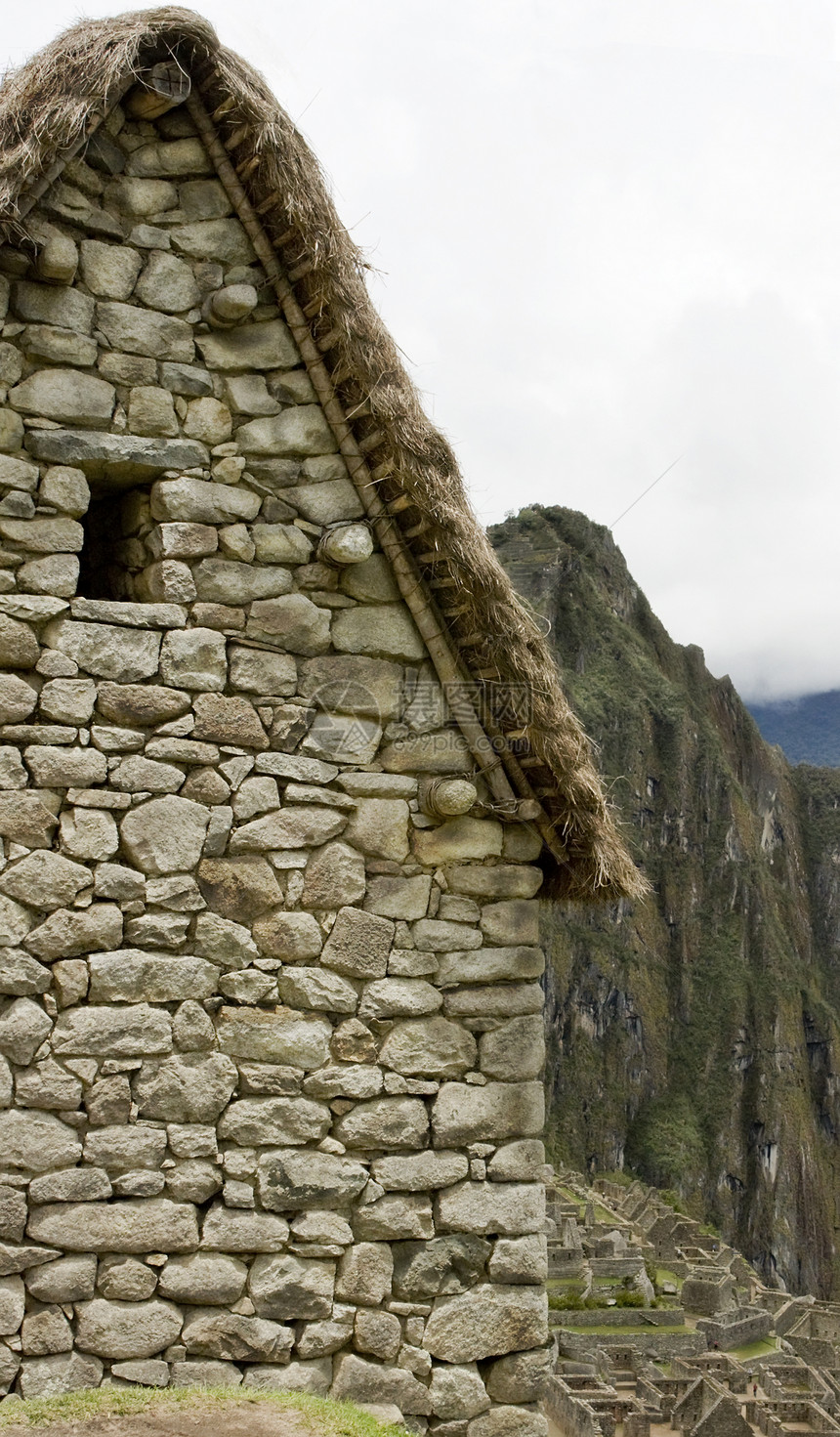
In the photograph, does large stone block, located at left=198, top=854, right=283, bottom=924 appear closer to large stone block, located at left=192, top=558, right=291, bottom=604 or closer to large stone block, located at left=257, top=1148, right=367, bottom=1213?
large stone block, located at left=257, top=1148, right=367, bottom=1213

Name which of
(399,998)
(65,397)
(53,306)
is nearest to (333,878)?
(399,998)

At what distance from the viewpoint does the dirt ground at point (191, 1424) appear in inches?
150

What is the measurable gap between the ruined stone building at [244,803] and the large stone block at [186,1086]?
0.01m

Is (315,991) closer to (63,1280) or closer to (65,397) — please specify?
(63,1280)

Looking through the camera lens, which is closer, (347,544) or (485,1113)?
(485,1113)

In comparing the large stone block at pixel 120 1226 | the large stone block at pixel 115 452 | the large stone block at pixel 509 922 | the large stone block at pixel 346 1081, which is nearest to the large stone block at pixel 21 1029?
the large stone block at pixel 120 1226

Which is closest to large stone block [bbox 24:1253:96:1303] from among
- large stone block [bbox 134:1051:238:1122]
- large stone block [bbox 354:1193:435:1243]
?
large stone block [bbox 134:1051:238:1122]

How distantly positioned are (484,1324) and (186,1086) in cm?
146

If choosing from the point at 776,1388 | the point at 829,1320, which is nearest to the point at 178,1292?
the point at 776,1388

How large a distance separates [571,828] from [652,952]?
115912mm

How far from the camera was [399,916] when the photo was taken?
4.85 metres

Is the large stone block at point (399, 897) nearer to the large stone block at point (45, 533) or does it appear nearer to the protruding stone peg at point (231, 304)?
the large stone block at point (45, 533)

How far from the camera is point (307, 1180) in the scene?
4512 millimetres

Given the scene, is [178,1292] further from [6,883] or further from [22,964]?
[6,883]
